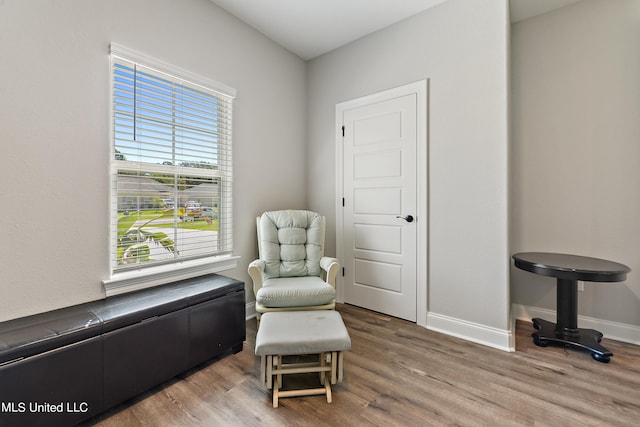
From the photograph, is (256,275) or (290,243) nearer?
(256,275)

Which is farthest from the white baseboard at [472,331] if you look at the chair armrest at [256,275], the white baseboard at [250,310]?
the white baseboard at [250,310]

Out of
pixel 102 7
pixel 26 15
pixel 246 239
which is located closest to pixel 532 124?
pixel 246 239

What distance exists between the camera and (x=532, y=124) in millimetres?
2615

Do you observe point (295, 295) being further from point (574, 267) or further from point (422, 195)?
point (574, 267)

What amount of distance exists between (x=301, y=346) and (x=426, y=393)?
82 cm

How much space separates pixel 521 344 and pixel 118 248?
3.11 metres

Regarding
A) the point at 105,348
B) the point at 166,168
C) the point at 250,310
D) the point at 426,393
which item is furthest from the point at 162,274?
the point at 426,393

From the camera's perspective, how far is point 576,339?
211cm

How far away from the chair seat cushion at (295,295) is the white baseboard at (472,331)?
3.45 ft

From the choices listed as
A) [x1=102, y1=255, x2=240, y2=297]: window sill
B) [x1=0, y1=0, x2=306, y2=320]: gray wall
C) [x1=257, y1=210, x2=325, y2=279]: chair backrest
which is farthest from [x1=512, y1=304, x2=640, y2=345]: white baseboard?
[x1=0, y1=0, x2=306, y2=320]: gray wall

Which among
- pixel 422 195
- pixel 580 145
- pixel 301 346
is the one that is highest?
pixel 580 145

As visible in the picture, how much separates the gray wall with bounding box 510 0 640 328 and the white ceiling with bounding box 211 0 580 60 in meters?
0.34

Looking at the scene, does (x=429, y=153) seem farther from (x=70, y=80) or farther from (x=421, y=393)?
(x=70, y=80)

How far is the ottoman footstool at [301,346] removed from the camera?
1.51 metres
